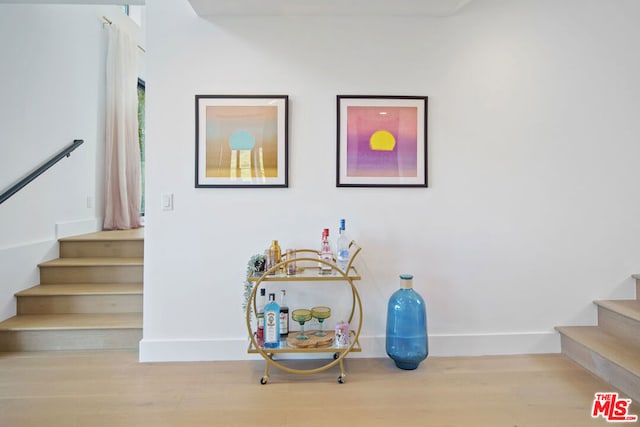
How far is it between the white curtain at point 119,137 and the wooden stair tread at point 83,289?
44.5 inches

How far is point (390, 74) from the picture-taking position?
251 centimetres

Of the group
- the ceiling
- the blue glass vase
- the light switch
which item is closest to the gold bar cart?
the blue glass vase

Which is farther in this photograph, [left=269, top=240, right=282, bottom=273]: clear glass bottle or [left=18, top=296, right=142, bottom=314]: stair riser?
[left=18, top=296, right=142, bottom=314]: stair riser

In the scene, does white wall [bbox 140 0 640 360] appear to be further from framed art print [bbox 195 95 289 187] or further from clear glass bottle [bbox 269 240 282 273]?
clear glass bottle [bbox 269 240 282 273]

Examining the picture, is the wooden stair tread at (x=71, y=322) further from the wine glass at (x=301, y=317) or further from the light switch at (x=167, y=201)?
the wine glass at (x=301, y=317)

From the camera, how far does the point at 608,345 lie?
2.27m

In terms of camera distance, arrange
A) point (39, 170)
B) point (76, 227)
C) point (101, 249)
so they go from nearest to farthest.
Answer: point (39, 170), point (101, 249), point (76, 227)

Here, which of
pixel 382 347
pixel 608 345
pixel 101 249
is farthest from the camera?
pixel 101 249

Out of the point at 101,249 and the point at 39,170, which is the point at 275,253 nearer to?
the point at 101,249

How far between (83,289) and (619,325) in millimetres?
3804

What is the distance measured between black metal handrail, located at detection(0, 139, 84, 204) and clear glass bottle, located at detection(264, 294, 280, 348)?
209 cm

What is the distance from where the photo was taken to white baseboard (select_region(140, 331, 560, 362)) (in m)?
2.46

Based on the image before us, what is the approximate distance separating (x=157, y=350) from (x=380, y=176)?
1899mm

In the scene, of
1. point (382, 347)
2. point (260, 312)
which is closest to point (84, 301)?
point (260, 312)
